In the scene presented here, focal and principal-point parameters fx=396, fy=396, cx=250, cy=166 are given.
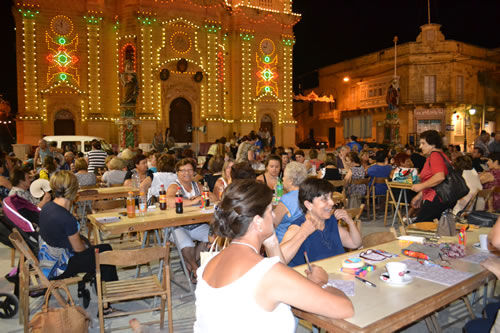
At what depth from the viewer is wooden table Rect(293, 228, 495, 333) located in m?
1.96

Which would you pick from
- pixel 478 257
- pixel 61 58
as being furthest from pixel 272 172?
pixel 61 58

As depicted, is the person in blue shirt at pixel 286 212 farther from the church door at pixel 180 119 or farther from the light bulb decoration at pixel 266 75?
the light bulb decoration at pixel 266 75

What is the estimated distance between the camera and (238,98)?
25.0 metres

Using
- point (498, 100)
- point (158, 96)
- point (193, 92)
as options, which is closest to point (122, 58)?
point (158, 96)

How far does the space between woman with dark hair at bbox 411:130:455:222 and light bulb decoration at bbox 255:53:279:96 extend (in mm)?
20731

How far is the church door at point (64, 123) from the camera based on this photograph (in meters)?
21.5

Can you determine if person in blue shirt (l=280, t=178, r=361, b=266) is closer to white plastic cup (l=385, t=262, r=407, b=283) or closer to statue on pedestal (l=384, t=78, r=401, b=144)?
white plastic cup (l=385, t=262, r=407, b=283)

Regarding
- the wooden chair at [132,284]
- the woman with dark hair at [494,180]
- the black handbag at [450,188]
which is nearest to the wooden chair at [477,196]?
the woman with dark hair at [494,180]

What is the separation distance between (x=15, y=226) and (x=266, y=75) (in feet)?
73.2

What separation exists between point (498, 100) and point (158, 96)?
2764 centimetres

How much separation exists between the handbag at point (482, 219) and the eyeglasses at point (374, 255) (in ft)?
4.96

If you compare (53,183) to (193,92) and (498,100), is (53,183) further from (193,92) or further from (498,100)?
(498,100)

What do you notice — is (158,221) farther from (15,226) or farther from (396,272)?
(396,272)

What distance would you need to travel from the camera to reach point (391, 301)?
2.18 meters
